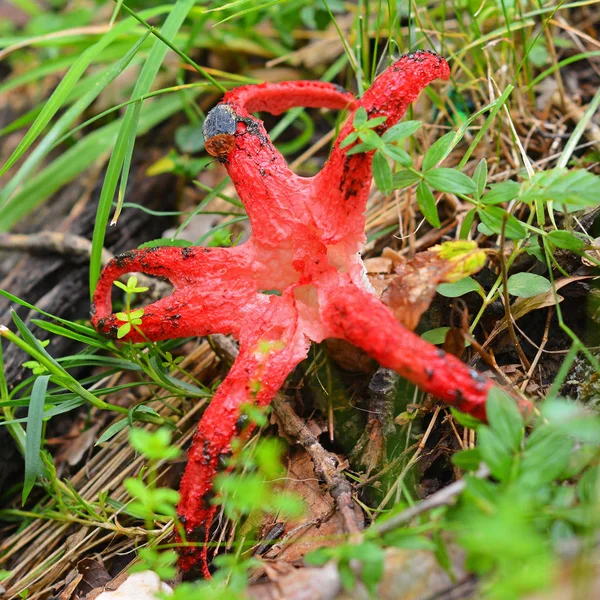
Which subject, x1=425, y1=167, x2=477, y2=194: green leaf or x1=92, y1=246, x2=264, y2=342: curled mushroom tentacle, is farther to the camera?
x1=92, y1=246, x2=264, y2=342: curled mushroom tentacle

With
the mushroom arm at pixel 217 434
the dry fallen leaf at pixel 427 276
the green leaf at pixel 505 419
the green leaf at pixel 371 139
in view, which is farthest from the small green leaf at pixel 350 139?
the green leaf at pixel 505 419

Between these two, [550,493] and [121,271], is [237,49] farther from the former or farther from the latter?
[550,493]

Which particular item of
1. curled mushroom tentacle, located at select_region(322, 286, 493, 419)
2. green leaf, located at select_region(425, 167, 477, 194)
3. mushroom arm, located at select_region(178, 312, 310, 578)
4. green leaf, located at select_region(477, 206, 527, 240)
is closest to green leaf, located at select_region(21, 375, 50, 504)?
mushroom arm, located at select_region(178, 312, 310, 578)

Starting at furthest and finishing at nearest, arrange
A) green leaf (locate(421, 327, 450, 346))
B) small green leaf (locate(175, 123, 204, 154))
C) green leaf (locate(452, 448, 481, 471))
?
1. small green leaf (locate(175, 123, 204, 154))
2. green leaf (locate(421, 327, 450, 346))
3. green leaf (locate(452, 448, 481, 471))

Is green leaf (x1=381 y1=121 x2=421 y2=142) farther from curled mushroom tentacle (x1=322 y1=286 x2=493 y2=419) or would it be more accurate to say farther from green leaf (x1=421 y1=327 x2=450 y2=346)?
green leaf (x1=421 y1=327 x2=450 y2=346)

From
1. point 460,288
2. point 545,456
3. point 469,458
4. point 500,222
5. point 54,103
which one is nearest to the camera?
point 545,456

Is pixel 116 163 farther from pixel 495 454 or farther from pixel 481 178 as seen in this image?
pixel 495 454

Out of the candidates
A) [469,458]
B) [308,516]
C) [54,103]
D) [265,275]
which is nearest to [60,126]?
[54,103]
